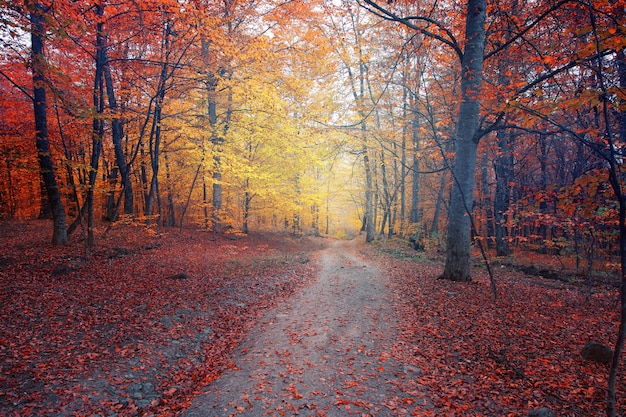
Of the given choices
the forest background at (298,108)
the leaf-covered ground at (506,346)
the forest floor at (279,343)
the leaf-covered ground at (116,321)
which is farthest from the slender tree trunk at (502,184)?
the leaf-covered ground at (116,321)

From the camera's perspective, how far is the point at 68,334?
18.4ft

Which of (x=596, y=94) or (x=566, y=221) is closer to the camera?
(x=596, y=94)

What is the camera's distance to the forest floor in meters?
4.25

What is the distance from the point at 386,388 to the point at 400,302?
3.89m

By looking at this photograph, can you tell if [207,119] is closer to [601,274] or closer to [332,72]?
[332,72]

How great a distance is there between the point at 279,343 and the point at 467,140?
7.70 meters

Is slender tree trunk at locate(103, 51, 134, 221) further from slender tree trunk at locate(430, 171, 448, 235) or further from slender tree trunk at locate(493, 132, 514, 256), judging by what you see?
slender tree trunk at locate(430, 171, 448, 235)

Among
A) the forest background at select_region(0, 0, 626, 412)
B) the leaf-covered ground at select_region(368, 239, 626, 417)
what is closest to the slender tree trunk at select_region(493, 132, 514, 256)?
the forest background at select_region(0, 0, 626, 412)

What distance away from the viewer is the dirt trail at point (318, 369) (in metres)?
4.33

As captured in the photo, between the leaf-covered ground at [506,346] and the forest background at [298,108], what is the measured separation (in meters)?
1.47

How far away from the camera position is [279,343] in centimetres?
631

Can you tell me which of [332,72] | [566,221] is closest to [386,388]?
[566,221]

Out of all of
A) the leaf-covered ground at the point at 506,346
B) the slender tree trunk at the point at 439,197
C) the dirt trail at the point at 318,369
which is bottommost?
the dirt trail at the point at 318,369

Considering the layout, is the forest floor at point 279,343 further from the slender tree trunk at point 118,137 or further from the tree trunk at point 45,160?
the slender tree trunk at point 118,137
